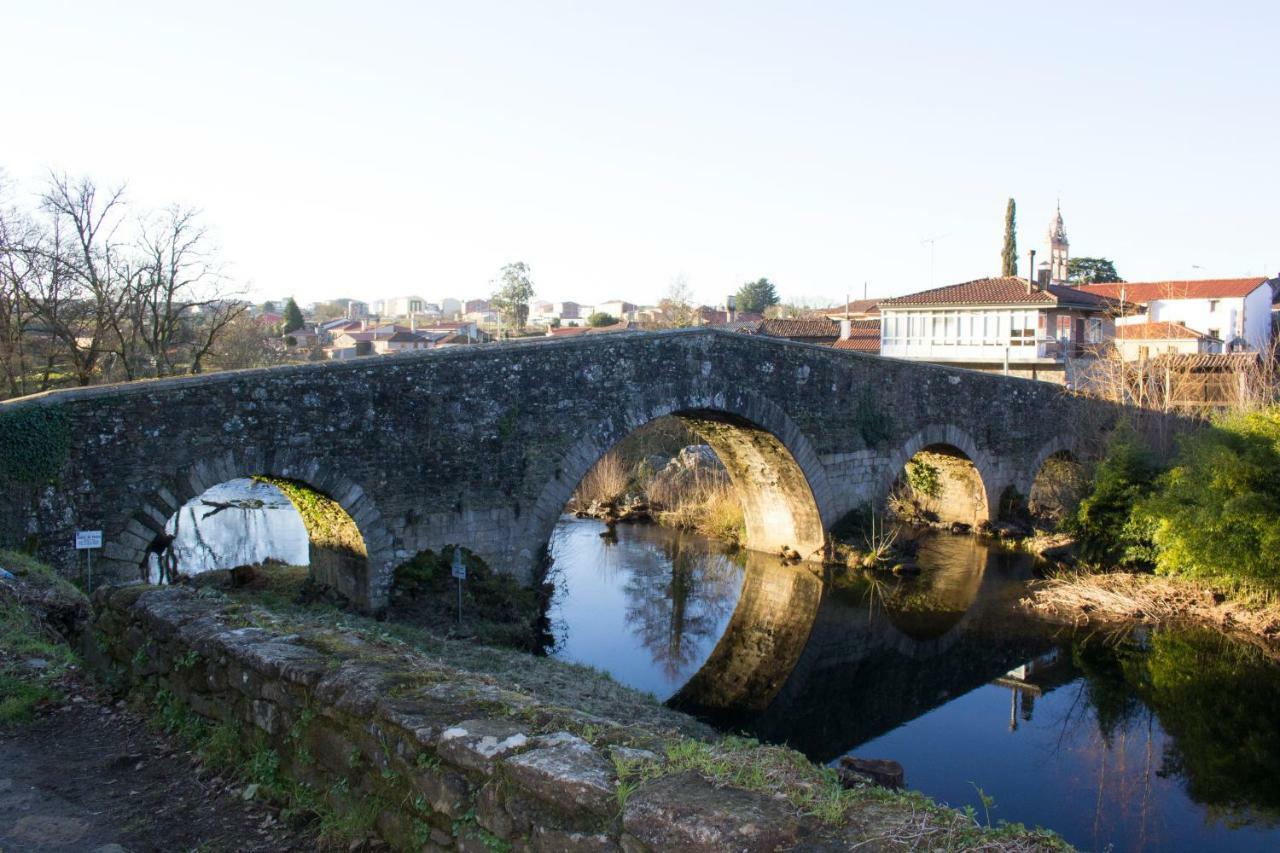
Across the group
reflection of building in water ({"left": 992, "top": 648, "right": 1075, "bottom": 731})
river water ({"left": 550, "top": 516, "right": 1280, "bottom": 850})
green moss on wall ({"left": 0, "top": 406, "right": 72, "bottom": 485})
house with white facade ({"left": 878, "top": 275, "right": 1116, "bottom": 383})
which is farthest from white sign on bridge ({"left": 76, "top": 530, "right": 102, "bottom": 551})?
house with white facade ({"left": 878, "top": 275, "right": 1116, "bottom": 383})

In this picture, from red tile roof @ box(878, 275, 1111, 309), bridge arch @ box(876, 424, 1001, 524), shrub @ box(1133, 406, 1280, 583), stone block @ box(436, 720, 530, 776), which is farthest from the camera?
red tile roof @ box(878, 275, 1111, 309)

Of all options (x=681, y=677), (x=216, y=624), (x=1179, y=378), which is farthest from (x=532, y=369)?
(x=1179, y=378)

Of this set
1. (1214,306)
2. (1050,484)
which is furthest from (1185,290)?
(1050,484)

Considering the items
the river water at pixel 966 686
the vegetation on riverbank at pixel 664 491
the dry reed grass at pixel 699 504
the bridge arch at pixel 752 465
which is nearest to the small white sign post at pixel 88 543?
the bridge arch at pixel 752 465

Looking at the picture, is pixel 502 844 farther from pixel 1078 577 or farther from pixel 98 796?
pixel 1078 577

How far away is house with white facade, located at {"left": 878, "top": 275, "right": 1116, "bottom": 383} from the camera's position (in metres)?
32.7

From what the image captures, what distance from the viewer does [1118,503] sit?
1712 cm

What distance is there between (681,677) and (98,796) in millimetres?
8775

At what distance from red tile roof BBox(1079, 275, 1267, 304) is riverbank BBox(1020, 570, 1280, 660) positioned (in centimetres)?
2694

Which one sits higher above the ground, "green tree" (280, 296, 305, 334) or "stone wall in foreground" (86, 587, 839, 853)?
"green tree" (280, 296, 305, 334)

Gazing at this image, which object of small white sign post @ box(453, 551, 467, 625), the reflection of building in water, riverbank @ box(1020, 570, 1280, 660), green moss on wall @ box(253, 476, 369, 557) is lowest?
the reflection of building in water

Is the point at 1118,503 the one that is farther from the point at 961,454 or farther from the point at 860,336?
the point at 860,336

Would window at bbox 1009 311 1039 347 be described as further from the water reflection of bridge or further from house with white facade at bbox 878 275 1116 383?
the water reflection of bridge

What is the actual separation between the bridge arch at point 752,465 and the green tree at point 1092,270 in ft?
137
